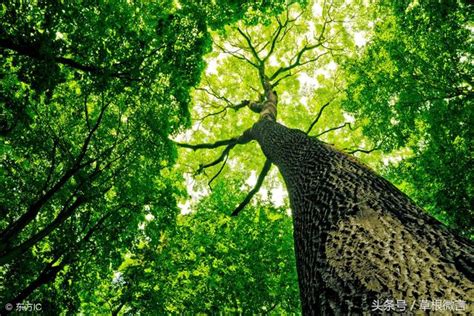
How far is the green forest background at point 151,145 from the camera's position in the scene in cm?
481

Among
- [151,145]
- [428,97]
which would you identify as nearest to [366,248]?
[151,145]

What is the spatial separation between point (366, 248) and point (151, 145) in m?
5.16

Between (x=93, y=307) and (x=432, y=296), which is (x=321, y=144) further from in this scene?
(x=93, y=307)

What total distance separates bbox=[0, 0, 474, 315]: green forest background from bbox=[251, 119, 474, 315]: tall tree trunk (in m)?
3.54

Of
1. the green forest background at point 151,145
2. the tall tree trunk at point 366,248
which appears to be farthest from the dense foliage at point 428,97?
the tall tree trunk at point 366,248

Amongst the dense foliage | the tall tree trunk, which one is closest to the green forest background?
the dense foliage

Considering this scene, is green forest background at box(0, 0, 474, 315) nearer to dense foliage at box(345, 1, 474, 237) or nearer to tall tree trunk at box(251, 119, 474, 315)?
dense foliage at box(345, 1, 474, 237)

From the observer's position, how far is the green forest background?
189 inches

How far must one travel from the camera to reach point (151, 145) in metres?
6.62

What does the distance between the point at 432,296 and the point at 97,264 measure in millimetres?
6877

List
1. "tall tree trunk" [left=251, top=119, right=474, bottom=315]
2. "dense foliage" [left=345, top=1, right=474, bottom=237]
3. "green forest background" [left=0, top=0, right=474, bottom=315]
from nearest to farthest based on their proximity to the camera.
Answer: "tall tree trunk" [left=251, top=119, right=474, bottom=315] < "green forest background" [left=0, top=0, right=474, bottom=315] < "dense foliage" [left=345, top=1, right=474, bottom=237]

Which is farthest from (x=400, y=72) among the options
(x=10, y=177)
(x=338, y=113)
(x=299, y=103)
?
(x=10, y=177)

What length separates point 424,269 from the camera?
208 cm

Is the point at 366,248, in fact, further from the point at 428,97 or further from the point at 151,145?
the point at 428,97
